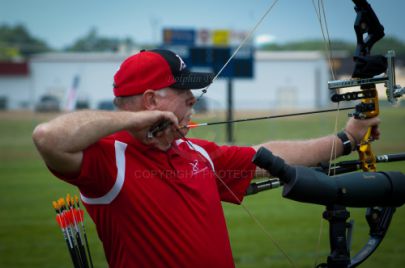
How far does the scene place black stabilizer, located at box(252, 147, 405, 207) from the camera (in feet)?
7.11

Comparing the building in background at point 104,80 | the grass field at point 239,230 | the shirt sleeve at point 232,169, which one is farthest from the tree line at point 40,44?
the shirt sleeve at point 232,169

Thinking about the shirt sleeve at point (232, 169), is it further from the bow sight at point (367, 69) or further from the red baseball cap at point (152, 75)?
the bow sight at point (367, 69)

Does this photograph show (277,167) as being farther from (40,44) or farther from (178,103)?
(40,44)

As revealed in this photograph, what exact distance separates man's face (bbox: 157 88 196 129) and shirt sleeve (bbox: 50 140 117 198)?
33 cm

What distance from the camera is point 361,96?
3.11 m

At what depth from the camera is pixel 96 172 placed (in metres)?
2.90

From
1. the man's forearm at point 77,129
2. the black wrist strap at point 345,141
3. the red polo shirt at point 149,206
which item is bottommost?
the red polo shirt at point 149,206

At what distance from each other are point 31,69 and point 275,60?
18288mm

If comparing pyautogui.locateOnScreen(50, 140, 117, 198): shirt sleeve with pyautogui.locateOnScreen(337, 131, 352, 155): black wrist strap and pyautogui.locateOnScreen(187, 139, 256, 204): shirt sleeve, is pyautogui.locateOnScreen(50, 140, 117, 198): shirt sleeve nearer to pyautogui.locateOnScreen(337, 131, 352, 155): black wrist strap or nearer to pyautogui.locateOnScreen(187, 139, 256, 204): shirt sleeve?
pyautogui.locateOnScreen(187, 139, 256, 204): shirt sleeve

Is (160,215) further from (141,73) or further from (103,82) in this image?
(103,82)

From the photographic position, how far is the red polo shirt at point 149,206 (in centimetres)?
296

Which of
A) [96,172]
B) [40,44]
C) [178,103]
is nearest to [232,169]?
[178,103]

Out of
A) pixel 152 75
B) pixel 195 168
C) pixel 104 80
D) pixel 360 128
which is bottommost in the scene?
pixel 104 80

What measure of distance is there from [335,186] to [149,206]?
98 centimetres
